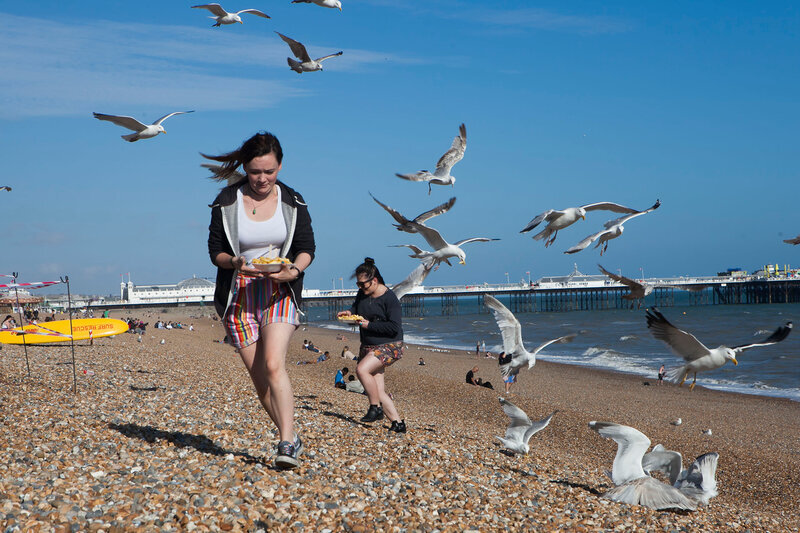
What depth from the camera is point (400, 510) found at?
404 cm

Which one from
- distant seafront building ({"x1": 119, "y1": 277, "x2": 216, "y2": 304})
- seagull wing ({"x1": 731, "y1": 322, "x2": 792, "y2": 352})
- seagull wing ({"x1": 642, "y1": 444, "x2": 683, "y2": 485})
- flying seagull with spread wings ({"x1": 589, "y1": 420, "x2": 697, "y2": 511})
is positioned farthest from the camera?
distant seafront building ({"x1": 119, "y1": 277, "x2": 216, "y2": 304})

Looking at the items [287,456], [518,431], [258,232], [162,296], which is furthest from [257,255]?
[162,296]

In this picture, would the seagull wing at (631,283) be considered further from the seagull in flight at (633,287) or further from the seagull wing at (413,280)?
the seagull wing at (413,280)

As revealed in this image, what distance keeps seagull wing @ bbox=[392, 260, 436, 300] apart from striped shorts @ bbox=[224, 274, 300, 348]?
3.79m

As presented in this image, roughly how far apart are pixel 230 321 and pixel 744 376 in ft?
70.0

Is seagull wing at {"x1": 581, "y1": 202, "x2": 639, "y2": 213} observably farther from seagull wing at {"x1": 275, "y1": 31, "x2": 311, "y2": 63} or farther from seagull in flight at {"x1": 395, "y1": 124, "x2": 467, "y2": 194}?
seagull wing at {"x1": 275, "y1": 31, "x2": 311, "y2": 63}

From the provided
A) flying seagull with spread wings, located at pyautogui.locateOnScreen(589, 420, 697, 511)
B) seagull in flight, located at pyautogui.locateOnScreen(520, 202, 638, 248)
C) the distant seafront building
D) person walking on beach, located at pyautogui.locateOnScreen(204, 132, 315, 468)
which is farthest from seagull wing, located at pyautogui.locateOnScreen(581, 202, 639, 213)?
the distant seafront building

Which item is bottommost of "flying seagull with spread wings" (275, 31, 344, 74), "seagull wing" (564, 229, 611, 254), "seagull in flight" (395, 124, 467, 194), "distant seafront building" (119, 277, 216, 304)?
"distant seafront building" (119, 277, 216, 304)

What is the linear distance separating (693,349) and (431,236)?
3472 mm

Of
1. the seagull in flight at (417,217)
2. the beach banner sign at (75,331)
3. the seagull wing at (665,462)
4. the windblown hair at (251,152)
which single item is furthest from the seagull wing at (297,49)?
the beach banner sign at (75,331)

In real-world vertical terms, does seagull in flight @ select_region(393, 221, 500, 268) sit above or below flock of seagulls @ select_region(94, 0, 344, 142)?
below

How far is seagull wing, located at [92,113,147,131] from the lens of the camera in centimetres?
893

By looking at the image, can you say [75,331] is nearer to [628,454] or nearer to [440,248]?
[440,248]

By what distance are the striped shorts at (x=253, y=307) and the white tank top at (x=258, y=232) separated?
0.17 m
